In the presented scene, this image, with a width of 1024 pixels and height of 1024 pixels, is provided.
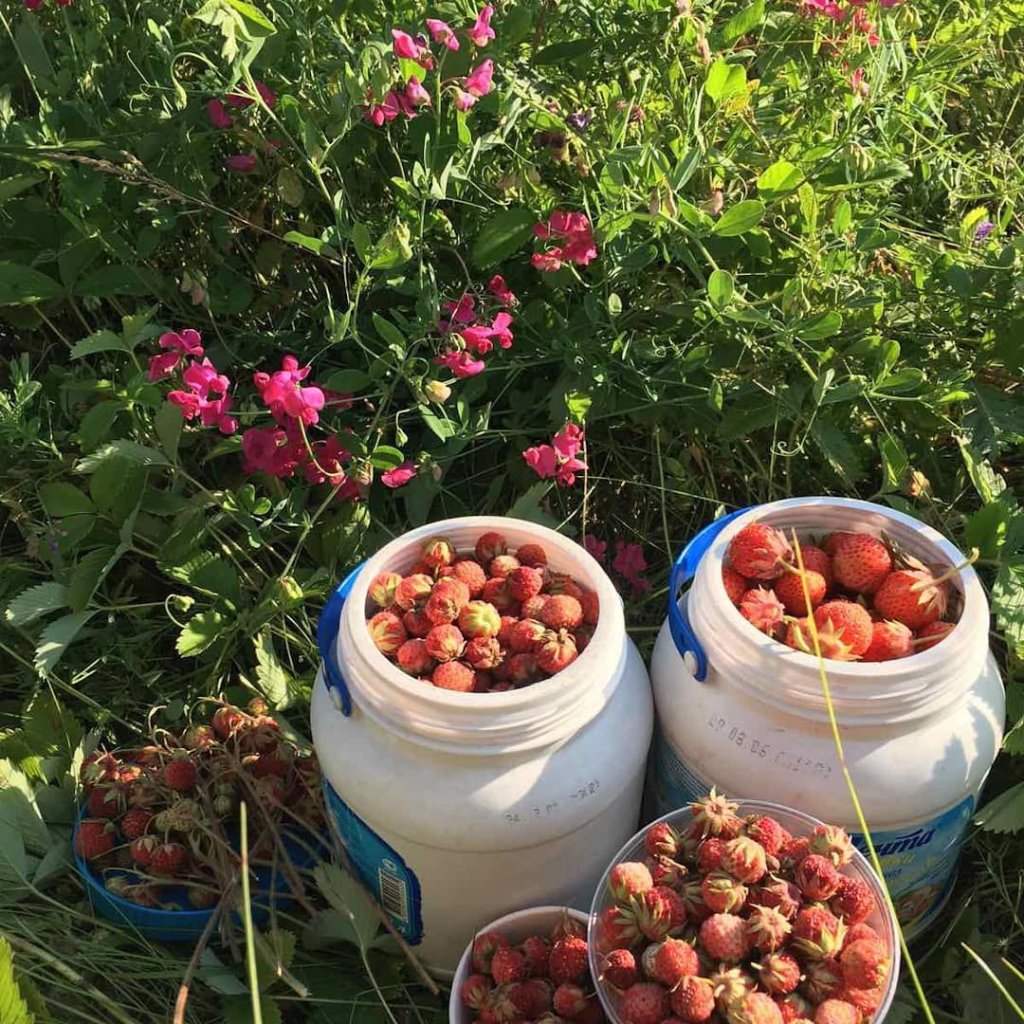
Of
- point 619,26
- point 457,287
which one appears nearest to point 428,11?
point 619,26

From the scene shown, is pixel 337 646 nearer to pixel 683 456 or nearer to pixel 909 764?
pixel 909 764

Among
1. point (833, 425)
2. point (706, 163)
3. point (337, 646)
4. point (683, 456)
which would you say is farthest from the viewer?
point (683, 456)

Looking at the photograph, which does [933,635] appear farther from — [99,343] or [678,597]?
[99,343]

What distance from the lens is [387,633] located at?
1.28 meters

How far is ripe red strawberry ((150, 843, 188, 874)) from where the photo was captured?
1.46m

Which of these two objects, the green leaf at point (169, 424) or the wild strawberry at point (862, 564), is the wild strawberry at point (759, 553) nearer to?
the wild strawberry at point (862, 564)

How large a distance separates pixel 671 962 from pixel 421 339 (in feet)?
2.83

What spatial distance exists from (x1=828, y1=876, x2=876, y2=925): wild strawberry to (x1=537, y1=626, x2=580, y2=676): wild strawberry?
0.37 m

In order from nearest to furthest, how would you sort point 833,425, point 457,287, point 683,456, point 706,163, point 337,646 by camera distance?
point 337,646 → point 706,163 → point 833,425 → point 457,287 → point 683,456

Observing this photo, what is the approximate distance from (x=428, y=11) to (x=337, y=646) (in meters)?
0.90

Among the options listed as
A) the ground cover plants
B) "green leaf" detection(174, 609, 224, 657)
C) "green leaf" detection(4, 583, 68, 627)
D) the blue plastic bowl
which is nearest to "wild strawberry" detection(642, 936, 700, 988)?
the ground cover plants

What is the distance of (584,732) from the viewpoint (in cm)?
127

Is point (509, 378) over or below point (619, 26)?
below

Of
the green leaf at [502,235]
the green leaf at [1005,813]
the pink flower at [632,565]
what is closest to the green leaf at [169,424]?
the green leaf at [502,235]
